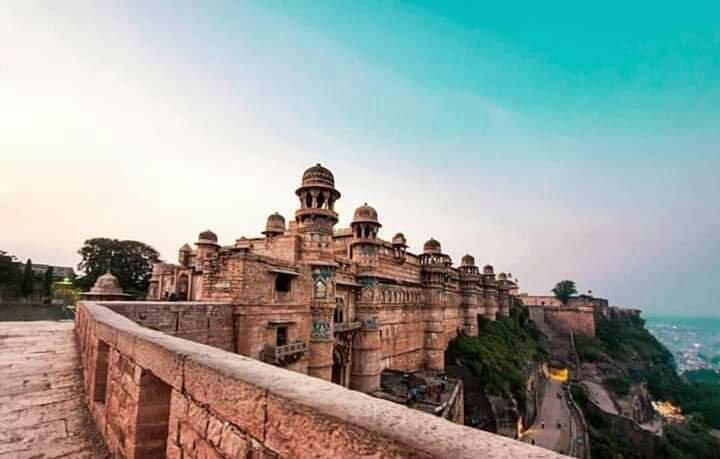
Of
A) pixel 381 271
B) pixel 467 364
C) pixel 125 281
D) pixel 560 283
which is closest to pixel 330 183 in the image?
pixel 381 271

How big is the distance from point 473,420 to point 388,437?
25.0 metres

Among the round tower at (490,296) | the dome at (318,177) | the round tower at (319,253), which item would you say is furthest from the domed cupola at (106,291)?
the round tower at (490,296)

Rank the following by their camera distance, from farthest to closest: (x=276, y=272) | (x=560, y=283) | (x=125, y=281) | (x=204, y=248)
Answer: (x=560, y=283) < (x=125, y=281) < (x=204, y=248) < (x=276, y=272)

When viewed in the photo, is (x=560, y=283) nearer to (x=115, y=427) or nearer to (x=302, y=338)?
(x=302, y=338)

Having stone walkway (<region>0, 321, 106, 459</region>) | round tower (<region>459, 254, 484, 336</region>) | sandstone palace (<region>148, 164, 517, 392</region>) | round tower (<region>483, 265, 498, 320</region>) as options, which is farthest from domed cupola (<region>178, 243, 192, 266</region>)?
round tower (<region>483, 265, 498, 320</region>)

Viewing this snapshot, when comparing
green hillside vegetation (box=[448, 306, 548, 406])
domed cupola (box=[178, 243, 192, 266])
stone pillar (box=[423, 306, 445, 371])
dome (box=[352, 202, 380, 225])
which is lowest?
green hillside vegetation (box=[448, 306, 548, 406])

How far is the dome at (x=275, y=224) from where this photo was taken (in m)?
25.5

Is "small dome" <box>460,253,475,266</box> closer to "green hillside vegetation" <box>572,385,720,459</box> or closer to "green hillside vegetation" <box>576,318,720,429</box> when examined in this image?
"green hillside vegetation" <box>572,385,720,459</box>

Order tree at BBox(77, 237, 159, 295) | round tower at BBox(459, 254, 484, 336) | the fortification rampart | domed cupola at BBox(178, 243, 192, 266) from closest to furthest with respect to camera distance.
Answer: domed cupola at BBox(178, 243, 192, 266) < round tower at BBox(459, 254, 484, 336) < tree at BBox(77, 237, 159, 295) < the fortification rampart

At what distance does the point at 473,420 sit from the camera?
22203mm

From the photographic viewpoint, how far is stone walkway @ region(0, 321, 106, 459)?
3242 millimetres

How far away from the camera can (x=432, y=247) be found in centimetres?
3175

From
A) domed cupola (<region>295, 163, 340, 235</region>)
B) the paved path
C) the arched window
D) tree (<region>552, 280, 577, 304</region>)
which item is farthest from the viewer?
tree (<region>552, 280, 577, 304</region>)

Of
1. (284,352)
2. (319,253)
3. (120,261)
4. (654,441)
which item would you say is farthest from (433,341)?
(120,261)
